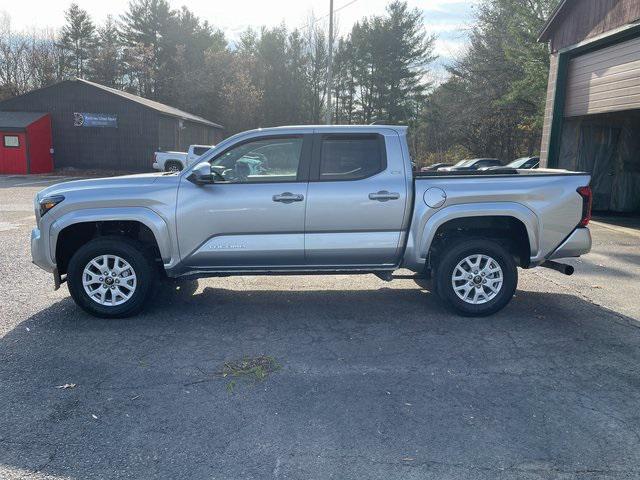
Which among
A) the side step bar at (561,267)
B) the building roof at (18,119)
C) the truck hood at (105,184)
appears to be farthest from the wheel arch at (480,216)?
the building roof at (18,119)

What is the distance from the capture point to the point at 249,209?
5223 millimetres

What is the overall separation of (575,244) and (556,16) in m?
10.4

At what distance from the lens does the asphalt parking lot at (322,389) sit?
295 centimetres

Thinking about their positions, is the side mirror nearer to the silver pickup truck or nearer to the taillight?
the silver pickup truck

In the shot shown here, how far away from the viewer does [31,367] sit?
4.16 metres

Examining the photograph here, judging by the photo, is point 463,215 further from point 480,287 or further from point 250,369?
point 250,369

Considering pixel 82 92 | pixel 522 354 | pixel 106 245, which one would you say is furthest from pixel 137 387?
pixel 82 92

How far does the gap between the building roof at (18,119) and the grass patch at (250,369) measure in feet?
97.4

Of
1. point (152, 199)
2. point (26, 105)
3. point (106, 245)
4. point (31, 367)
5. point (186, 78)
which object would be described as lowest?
point (31, 367)

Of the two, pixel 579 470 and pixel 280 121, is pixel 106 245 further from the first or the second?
pixel 280 121

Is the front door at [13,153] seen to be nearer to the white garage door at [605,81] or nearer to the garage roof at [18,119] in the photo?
the garage roof at [18,119]

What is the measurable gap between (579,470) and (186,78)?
150 ft

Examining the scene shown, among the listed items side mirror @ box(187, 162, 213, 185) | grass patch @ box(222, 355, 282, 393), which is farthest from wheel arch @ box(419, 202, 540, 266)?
side mirror @ box(187, 162, 213, 185)

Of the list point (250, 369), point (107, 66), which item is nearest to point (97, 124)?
point (107, 66)
